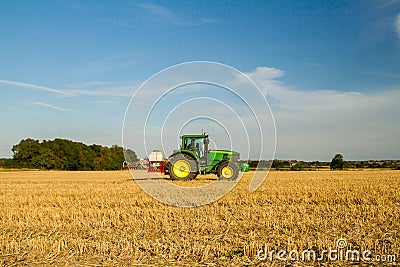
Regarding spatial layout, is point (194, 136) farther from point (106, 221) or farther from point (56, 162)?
point (56, 162)

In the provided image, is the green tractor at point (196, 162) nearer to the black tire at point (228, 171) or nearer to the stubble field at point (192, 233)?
the black tire at point (228, 171)

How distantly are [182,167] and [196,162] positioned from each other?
76cm

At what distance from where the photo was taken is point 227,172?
19.4 m

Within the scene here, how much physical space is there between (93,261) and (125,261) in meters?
0.47

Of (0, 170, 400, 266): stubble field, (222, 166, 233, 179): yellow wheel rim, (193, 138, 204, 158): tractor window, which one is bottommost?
(0, 170, 400, 266): stubble field

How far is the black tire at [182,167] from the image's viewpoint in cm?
1853

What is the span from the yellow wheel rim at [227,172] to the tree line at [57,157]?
188 ft

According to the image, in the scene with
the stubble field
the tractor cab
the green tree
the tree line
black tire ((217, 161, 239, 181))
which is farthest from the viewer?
the tree line

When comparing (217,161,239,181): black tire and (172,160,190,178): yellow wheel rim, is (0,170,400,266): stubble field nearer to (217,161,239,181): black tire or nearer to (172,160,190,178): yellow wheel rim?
(172,160,190,178): yellow wheel rim

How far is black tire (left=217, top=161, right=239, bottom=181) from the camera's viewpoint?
1928 centimetres

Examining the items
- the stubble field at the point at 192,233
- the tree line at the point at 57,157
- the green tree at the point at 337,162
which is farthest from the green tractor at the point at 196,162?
the tree line at the point at 57,157

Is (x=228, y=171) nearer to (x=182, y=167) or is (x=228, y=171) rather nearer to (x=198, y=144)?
(x=198, y=144)

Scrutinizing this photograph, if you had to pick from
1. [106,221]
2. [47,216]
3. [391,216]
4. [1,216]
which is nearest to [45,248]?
[106,221]

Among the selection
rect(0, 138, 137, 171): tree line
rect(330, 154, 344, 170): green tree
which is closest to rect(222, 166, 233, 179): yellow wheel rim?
rect(330, 154, 344, 170): green tree
